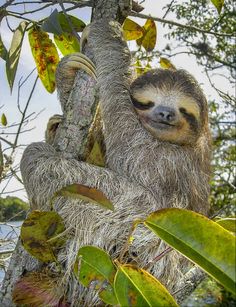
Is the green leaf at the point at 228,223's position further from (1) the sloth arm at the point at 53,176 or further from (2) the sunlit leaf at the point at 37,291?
(1) the sloth arm at the point at 53,176

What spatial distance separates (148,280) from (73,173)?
1694 mm

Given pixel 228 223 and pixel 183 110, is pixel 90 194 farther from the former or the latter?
pixel 183 110

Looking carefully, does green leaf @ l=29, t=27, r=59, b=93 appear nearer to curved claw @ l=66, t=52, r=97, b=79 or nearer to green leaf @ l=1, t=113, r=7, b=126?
curved claw @ l=66, t=52, r=97, b=79

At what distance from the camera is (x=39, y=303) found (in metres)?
2.75

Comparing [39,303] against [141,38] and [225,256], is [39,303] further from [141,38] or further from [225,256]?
[141,38]

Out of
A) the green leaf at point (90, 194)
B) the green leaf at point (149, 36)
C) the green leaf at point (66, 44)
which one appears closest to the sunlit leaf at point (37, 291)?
the green leaf at point (90, 194)

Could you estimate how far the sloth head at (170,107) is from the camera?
143 inches

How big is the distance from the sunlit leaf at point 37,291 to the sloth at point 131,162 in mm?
176

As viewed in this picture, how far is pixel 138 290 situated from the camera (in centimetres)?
→ 154

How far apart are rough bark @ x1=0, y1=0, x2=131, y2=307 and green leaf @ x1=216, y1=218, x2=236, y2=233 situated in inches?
56.3

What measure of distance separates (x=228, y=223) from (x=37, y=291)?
1448 mm

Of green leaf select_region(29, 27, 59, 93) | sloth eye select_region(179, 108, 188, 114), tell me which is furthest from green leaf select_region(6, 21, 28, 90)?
sloth eye select_region(179, 108, 188, 114)

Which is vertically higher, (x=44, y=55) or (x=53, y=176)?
(x=44, y=55)

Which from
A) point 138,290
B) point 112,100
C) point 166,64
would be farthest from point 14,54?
point 138,290
